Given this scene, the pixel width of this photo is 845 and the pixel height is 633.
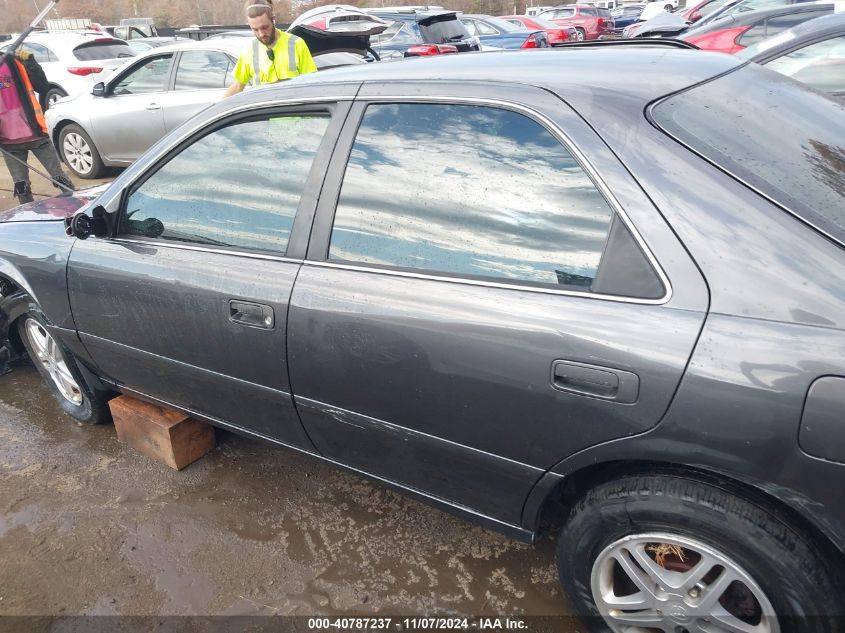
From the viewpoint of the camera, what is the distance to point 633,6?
30.7 meters

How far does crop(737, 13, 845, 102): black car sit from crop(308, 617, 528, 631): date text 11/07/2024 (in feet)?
14.4

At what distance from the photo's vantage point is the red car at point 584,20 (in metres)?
19.5

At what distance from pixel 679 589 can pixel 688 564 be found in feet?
0.23

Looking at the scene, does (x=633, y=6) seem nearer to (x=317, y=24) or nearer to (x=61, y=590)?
(x=317, y=24)

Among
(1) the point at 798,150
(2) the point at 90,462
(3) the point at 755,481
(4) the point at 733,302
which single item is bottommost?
(2) the point at 90,462

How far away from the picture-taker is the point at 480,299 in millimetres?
1734

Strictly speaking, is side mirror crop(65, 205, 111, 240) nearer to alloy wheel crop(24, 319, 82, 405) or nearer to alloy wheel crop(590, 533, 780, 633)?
alloy wheel crop(24, 319, 82, 405)

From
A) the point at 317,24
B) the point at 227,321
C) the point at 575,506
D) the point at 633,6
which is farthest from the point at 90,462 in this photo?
the point at 633,6

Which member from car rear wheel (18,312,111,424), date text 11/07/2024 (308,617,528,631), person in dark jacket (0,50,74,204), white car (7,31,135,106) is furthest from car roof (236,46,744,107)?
white car (7,31,135,106)

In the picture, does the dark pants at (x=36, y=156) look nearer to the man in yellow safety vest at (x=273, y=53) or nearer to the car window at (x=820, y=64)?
the man in yellow safety vest at (x=273, y=53)

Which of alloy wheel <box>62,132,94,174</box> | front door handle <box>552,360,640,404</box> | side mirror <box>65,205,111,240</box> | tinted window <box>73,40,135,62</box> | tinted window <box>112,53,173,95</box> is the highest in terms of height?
tinted window <box>73,40,135,62</box>

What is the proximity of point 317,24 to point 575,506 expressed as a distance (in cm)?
539

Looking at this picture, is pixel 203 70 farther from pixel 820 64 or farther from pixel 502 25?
pixel 502 25

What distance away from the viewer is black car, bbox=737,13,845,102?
4.62 meters
